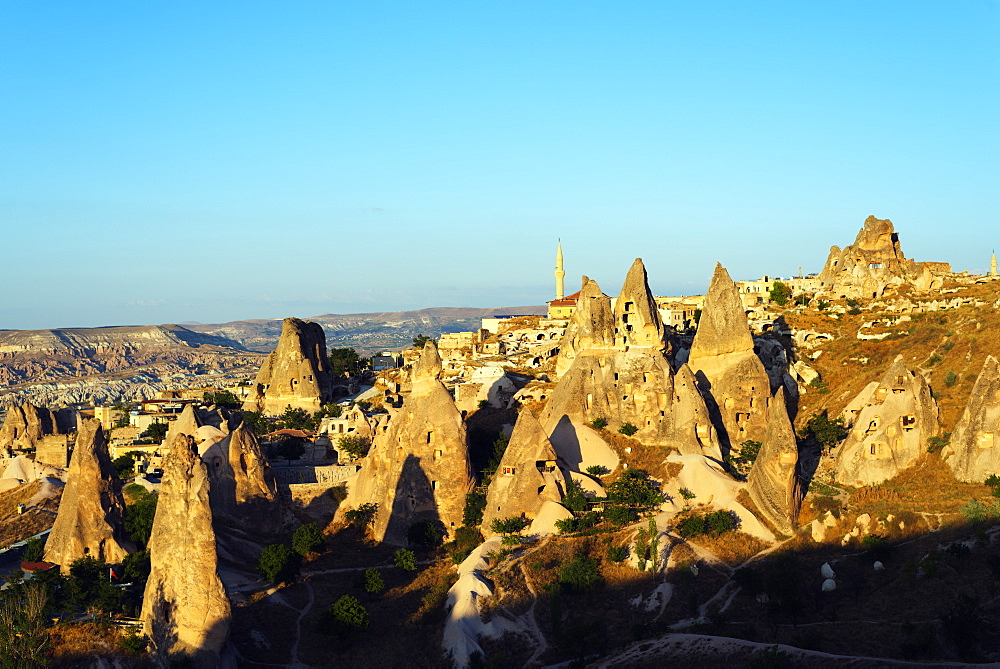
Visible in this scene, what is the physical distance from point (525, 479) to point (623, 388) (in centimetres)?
A: 1186

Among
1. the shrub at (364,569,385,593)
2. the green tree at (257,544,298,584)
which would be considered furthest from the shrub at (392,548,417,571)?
the green tree at (257,544,298,584)

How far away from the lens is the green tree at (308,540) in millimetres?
46331

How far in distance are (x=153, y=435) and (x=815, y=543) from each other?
145ft

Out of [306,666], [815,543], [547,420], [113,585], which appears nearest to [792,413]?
[547,420]

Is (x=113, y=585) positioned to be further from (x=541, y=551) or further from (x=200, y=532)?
(x=541, y=551)

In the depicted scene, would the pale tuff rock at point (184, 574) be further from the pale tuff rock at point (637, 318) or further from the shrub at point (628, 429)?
the pale tuff rock at point (637, 318)

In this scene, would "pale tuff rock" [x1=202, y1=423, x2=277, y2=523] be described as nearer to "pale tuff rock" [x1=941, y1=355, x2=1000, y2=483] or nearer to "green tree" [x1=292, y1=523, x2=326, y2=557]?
"green tree" [x1=292, y1=523, x2=326, y2=557]

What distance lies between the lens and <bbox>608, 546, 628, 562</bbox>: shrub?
42125 mm

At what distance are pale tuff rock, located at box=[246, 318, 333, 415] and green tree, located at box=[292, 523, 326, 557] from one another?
3179 cm

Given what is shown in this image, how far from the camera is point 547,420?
55719 mm

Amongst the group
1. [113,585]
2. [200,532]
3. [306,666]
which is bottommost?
[306,666]

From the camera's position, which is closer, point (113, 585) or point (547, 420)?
point (113, 585)

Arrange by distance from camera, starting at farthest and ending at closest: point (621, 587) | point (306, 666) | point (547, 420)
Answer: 1. point (547, 420)
2. point (621, 587)
3. point (306, 666)

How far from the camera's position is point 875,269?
81250mm
